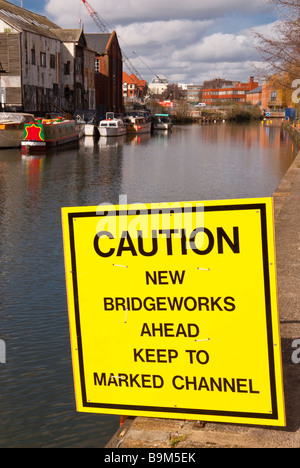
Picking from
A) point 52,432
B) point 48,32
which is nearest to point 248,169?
point 52,432

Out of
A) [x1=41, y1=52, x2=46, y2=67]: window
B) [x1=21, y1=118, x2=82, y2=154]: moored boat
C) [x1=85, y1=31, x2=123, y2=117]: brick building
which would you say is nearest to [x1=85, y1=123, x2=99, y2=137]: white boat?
[x1=41, y1=52, x2=46, y2=67]: window

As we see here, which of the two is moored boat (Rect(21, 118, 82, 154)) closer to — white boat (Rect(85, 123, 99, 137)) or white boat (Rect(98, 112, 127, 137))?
white boat (Rect(85, 123, 99, 137))

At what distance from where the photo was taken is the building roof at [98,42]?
262 feet

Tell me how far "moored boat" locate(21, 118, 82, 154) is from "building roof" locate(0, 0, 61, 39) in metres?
9.91

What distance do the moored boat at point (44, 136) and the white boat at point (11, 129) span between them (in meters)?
1.11

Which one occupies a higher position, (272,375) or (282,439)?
(272,375)

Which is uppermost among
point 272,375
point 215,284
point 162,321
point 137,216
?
point 137,216

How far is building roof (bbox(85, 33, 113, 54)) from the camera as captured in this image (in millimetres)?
80000

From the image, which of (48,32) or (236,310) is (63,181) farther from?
(48,32)

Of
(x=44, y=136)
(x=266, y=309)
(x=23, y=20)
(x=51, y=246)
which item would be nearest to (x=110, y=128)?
(x=23, y=20)

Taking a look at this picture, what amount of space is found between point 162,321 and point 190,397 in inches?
18.0

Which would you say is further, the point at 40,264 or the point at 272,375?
the point at 40,264
